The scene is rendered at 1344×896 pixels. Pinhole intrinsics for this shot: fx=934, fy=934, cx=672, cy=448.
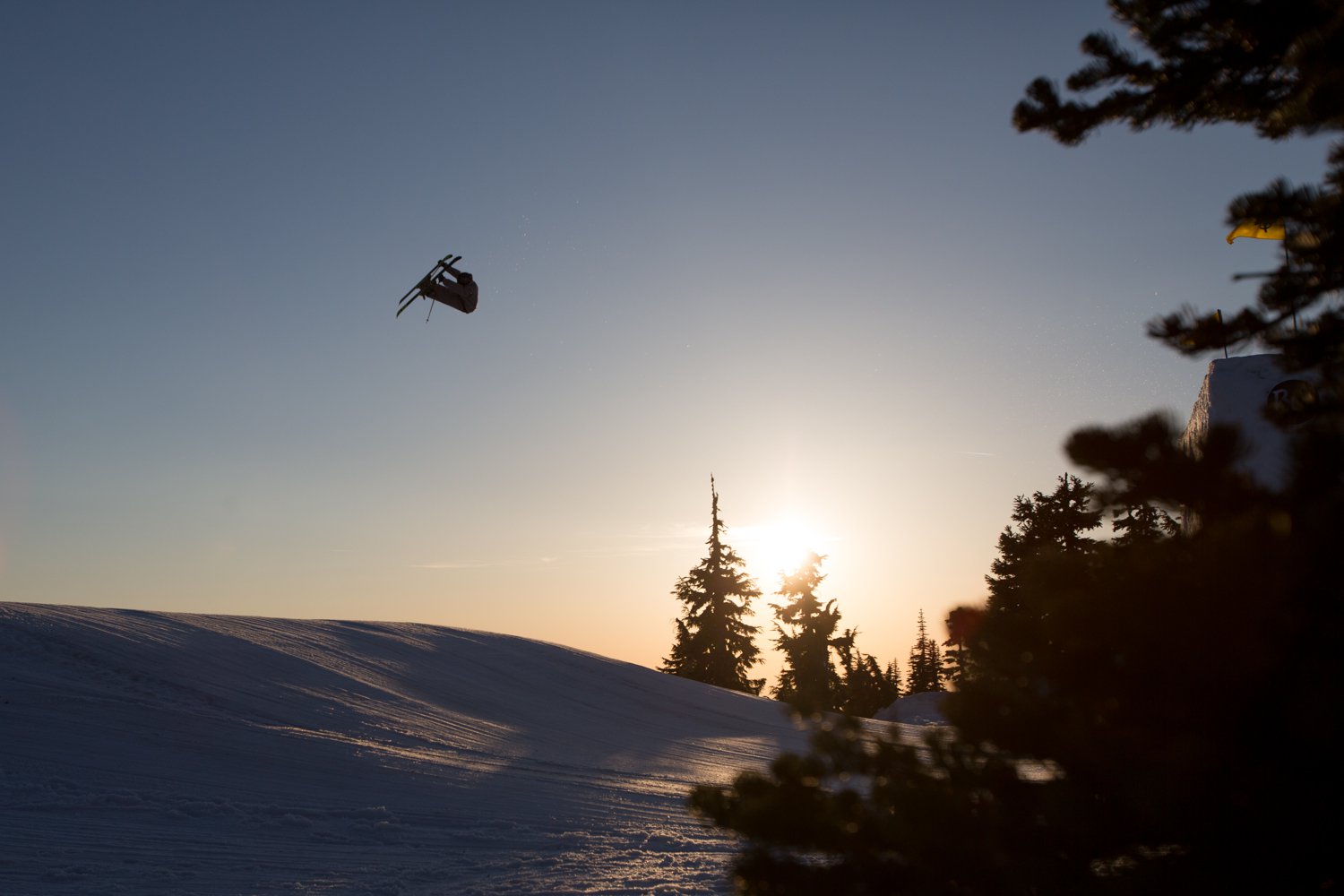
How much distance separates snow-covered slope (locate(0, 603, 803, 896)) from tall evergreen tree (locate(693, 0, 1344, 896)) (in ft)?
12.7

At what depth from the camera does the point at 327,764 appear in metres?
11.6

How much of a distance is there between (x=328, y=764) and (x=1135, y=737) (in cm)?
1134

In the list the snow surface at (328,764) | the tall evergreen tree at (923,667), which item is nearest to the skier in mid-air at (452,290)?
the snow surface at (328,764)

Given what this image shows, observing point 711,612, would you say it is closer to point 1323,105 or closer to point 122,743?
point 122,743

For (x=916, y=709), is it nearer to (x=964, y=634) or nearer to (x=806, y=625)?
(x=806, y=625)

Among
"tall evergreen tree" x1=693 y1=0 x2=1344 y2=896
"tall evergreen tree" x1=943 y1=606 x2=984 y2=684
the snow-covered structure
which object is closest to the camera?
"tall evergreen tree" x1=693 y1=0 x2=1344 y2=896

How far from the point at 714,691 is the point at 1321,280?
22.6m

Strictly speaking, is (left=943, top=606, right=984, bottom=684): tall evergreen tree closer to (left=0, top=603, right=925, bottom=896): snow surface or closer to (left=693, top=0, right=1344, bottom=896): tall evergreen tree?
(left=693, top=0, right=1344, bottom=896): tall evergreen tree

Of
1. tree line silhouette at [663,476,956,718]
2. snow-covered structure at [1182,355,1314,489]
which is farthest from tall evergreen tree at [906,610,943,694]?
snow-covered structure at [1182,355,1314,489]

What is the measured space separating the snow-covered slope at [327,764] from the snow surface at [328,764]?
0.13ft

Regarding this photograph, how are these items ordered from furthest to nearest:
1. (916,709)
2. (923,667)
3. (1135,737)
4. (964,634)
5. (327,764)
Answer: (923,667) → (916,709) → (327,764) → (964,634) → (1135,737)

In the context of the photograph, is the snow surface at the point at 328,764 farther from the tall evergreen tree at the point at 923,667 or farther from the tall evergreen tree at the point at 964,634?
the tall evergreen tree at the point at 923,667

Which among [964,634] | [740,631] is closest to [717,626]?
[740,631]

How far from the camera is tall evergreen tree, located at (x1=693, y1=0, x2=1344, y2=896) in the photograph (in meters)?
2.09
